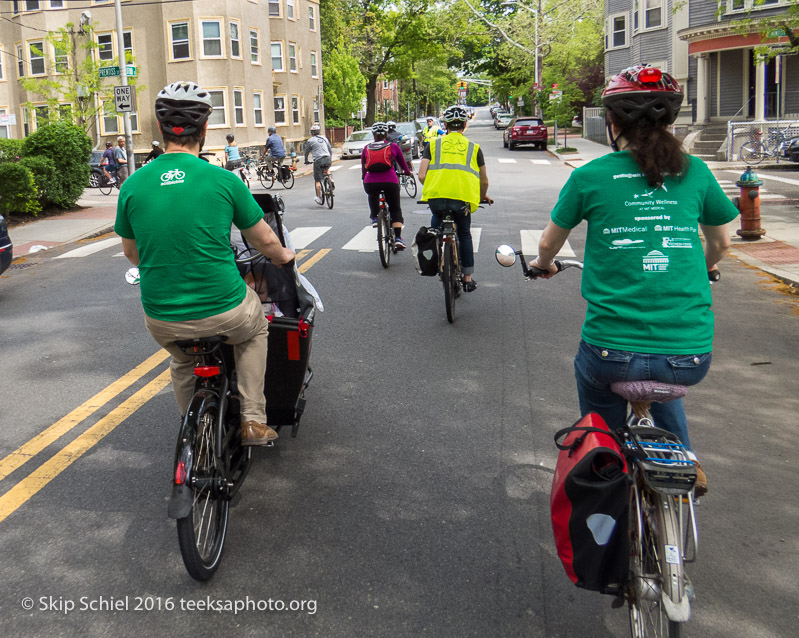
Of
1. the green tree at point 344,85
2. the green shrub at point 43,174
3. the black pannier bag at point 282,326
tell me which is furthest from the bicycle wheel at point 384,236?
the green tree at point 344,85

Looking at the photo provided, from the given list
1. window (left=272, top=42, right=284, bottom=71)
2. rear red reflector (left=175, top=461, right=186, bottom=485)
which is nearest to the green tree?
window (left=272, top=42, right=284, bottom=71)

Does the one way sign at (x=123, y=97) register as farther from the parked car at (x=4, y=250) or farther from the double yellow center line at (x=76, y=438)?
the double yellow center line at (x=76, y=438)

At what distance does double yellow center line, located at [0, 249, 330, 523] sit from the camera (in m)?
4.69

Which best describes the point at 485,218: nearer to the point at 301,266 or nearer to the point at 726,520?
the point at 301,266

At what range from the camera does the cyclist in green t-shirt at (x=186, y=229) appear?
368 centimetres

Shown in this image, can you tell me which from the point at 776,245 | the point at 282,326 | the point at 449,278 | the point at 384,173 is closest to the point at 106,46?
the point at 384,173

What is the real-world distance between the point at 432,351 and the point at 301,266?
4633 mm

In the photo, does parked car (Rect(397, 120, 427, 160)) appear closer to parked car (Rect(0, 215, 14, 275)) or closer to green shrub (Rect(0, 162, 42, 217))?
green shrub (Rect(0, 162, 42, 217))

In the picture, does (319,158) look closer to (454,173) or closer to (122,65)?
(122,65)

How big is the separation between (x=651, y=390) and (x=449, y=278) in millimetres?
5074

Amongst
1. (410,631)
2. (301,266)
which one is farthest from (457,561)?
(301,266)

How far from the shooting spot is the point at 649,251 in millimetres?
2965

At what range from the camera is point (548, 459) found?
4957mm

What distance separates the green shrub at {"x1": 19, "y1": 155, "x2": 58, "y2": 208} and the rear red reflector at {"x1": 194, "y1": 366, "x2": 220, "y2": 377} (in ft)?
54.5
